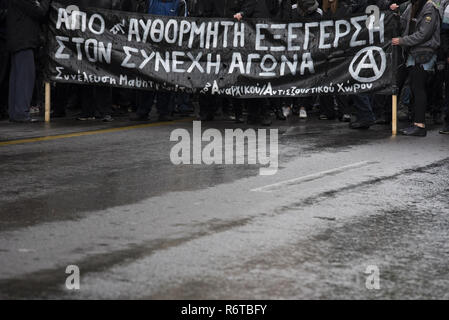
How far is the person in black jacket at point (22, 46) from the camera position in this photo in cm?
1406

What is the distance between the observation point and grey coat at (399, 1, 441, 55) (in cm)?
1295

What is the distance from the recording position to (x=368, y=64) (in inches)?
533

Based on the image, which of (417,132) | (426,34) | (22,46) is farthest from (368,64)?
(22,46)

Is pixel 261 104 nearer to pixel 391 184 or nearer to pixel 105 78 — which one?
pixel 105 78

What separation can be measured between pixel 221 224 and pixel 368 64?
7360 mm

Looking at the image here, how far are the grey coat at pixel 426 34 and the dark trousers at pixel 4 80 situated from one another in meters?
6.10

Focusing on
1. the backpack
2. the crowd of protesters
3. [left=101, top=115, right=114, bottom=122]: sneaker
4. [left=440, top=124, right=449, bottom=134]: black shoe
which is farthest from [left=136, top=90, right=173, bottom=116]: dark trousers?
[left=440, top=124, right=449, bottom=134]: black shoe

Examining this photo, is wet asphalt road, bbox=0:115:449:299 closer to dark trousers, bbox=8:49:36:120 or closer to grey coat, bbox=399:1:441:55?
grey coat, bbox=399:1:441:55

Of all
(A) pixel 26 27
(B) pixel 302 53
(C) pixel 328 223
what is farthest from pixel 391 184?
(A) pixel 26 27

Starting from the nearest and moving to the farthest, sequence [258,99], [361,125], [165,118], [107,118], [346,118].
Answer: [361,125]
[258,99]
[107,118]
[165,118]
[346,118]

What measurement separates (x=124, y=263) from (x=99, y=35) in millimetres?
9258

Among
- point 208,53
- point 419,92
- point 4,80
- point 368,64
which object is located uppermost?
point 208,53

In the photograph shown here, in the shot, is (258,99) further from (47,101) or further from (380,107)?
(47,101)

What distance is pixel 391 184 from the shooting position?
8.67 meters
